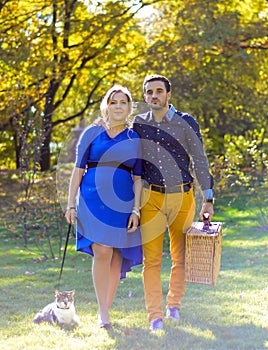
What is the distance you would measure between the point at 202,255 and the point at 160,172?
0.68 m

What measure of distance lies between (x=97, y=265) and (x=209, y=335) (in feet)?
3.10

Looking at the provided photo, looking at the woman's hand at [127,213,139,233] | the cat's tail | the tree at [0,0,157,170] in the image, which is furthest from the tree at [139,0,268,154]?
the cat's tail

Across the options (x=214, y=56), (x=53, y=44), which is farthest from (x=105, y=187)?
(x=53, y=44)

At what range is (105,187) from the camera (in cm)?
444

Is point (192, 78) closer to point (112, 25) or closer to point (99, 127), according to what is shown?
point (112, 25)

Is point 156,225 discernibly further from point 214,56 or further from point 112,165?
point 214,56

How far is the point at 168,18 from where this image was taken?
45.6 feet

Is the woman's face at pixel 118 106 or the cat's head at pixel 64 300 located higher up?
the woman's face at pixel 118 106

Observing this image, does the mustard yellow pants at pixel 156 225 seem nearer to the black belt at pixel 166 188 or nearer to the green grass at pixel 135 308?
the black belt at pixel 166 188

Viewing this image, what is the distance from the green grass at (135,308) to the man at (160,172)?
321 mm

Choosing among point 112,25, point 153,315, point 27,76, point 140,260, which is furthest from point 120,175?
point 112,25

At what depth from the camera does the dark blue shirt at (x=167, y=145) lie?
455 cm

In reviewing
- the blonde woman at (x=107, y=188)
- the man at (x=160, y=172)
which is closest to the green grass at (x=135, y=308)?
the man at (x=160, y=172)

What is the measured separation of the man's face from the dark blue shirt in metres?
0.11
